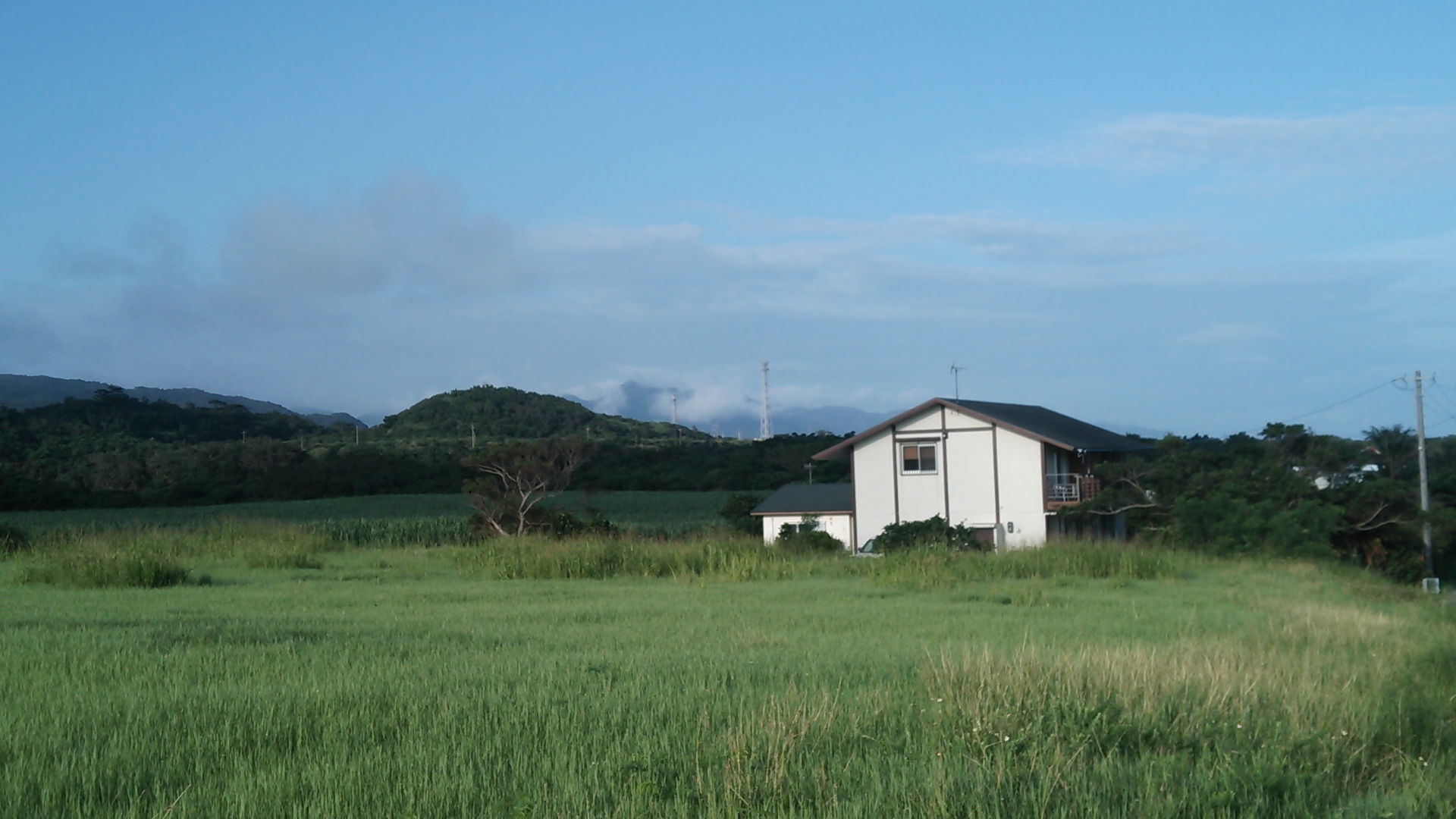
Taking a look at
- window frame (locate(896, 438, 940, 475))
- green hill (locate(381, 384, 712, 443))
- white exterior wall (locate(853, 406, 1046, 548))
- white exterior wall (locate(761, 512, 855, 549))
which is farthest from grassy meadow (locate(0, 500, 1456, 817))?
green hill (locate(381, 384, 712, 443))

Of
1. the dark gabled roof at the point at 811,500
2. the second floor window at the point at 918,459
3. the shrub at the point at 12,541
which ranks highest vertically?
the second floor window at the point at 918,459

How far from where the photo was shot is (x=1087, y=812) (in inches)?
223

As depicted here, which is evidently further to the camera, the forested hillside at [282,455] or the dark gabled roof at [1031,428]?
the forested hillside at [282,455]

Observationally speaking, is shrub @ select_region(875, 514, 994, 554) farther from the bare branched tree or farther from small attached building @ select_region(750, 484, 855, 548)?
the bare branched tree

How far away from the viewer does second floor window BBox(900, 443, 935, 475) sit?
44969 millimetres

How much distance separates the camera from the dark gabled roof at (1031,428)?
143 ft

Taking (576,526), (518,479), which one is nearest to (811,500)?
(518,479)

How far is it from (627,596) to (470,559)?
7207mm

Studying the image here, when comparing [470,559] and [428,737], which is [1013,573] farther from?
[428,737]

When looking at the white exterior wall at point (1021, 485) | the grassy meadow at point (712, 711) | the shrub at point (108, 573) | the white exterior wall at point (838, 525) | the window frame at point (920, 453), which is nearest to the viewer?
the grassy meadow at point (712, 711)

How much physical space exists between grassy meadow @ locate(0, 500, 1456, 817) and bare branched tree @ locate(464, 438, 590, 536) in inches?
870

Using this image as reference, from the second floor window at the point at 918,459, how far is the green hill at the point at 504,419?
7072 centimetres

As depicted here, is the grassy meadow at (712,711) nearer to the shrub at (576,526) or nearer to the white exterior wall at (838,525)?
the shrub at (576,526)

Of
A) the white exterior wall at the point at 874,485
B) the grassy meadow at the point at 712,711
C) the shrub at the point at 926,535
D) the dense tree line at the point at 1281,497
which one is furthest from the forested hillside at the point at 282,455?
the grassy meadow at the point at 712,711
